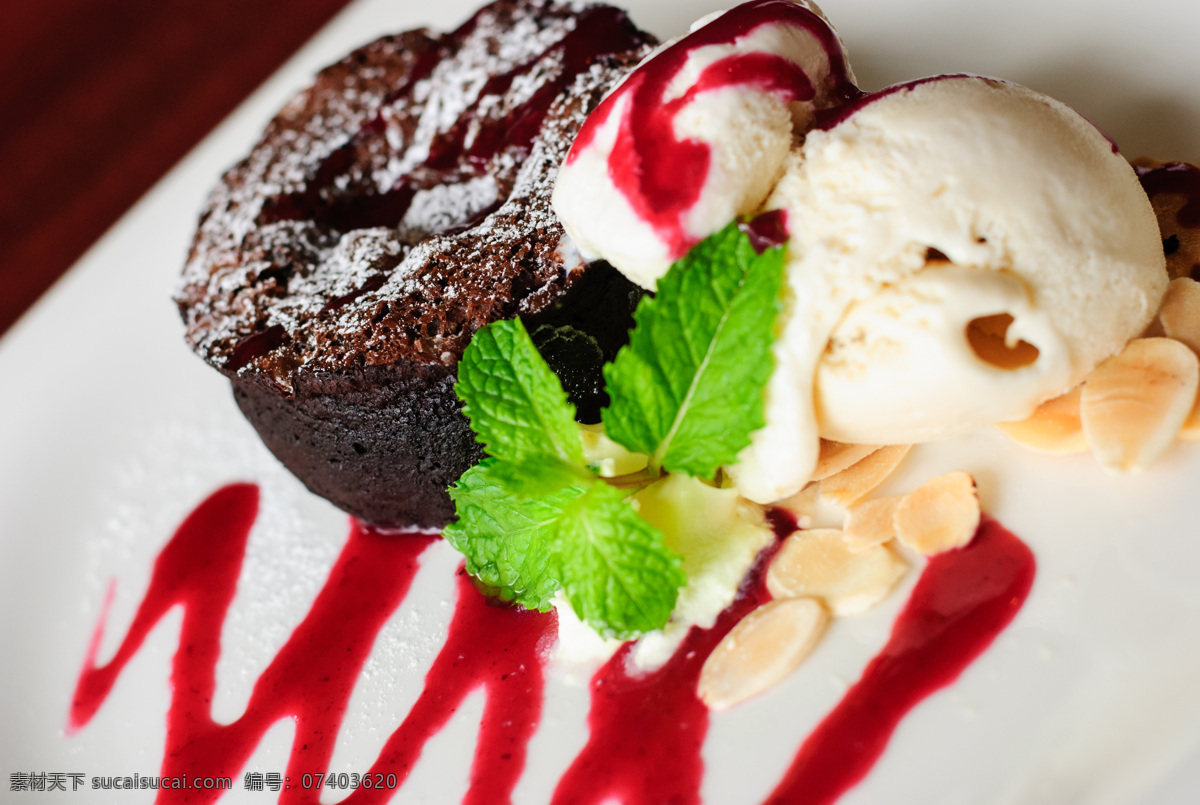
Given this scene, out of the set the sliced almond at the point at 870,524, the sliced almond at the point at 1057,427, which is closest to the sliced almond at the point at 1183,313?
the sliced almond at the point at 1057,427

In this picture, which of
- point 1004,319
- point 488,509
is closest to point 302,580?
point 488,509

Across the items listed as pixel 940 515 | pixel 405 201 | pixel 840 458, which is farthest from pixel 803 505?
pixel 405 201

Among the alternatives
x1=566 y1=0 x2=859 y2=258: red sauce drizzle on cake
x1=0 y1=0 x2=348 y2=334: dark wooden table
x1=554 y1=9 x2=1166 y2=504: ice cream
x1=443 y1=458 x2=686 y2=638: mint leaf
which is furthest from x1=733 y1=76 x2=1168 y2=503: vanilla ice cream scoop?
x1=0 y1=0 x2=348 y2=334: dark wooden table

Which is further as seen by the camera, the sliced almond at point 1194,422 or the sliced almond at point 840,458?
the sliced almond at point 840,458

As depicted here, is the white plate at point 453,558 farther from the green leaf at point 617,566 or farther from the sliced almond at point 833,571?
the green leaf at point 617,566

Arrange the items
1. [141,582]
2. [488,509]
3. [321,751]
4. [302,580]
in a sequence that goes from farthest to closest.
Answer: [141,582], [302,580], [321,751], [488,509]

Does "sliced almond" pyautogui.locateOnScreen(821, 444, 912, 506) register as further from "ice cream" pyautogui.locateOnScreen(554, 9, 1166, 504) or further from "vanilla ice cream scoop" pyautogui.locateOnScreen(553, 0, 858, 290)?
→ "vanilla ice cream scoop" pyautogui.locateOnScreen(553, 0, 858, 290)

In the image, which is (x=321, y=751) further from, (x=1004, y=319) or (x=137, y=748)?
(x=1004, y=319)

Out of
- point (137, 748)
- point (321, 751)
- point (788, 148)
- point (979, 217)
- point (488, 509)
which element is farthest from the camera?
point (137, 748)
